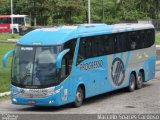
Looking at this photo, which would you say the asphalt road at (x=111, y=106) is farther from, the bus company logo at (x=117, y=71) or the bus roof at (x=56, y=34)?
the bus roof at (x=56, y=34)

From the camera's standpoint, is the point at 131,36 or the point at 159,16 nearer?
the point at 131,36

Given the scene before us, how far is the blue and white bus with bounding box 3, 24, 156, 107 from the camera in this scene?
17.7 meters

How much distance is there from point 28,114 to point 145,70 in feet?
28.2

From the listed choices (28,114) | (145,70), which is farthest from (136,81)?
(28,114)

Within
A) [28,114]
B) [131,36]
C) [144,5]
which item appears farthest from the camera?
[144,5]

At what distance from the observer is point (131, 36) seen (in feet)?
75.6

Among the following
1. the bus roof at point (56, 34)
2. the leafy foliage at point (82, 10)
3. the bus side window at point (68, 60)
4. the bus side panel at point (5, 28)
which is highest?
the bus roof at point (56, 34)

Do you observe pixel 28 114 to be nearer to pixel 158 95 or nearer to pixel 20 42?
Result: pixel 20 42

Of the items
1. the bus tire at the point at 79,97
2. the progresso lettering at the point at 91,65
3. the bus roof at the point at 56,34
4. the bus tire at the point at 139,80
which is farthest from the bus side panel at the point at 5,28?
the bus tire at the point at 79,97

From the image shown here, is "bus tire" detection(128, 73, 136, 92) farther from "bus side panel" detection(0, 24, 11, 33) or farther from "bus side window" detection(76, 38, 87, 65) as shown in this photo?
"bus side panel" detection(0, 24, 11, 33)

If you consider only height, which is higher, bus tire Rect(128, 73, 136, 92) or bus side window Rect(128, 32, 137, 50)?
bus side window Rect(128, 32, 137, 50)

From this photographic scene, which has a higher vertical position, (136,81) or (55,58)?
(55,58)

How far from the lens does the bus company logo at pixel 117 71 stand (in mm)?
21406

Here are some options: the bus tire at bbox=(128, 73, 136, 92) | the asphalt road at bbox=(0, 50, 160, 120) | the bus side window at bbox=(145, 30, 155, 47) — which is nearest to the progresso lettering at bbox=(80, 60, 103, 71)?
the asphalt road at bbox=(0, 50, 160, 120)
